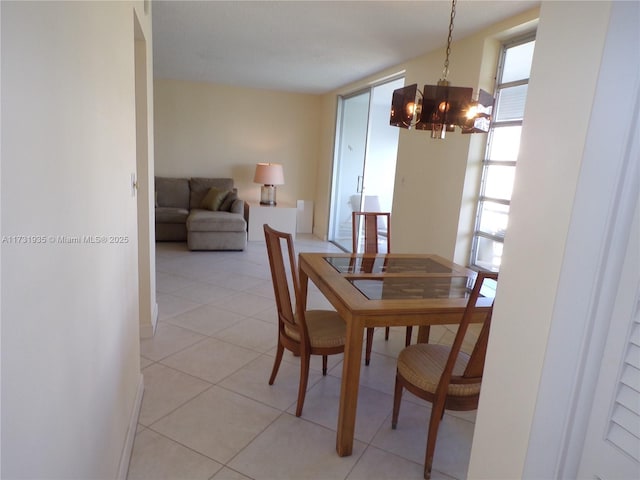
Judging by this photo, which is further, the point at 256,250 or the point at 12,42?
the point at 256,250

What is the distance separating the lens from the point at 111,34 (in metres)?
1.35

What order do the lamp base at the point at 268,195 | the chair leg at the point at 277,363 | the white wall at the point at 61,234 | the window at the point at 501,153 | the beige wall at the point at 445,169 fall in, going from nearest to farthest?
1. the white wall at the point at 61,234
2. the chair leg at the point at 277,363
3. the window at the point at 501,153
4. the beige wall at the point at 445,169
5. the lamp base at the point at 268,195

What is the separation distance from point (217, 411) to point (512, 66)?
3254 millimetres

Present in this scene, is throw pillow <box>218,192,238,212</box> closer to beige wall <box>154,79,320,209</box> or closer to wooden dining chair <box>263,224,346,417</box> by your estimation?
beige wall <box>154,79,320,209</box>

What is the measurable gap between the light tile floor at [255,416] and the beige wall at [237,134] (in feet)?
12.4

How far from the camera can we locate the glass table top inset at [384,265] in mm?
2445

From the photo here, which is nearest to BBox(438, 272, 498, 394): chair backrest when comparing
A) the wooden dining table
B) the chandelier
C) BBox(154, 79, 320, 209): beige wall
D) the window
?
the wooden dining table

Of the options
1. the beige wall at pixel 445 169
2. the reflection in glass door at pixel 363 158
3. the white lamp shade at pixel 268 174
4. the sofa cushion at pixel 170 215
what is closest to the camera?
the beige wall at pixel 445 169

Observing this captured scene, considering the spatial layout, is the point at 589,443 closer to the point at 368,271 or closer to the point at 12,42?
the point at 12,42

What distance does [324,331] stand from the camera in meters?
2.16

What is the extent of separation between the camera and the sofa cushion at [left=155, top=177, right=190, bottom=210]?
6082 millimetres

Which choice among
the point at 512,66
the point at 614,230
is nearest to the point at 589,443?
the point at 614,230

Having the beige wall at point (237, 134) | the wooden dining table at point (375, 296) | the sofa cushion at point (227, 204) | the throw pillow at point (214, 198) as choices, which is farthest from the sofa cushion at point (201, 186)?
the wooden dining table at point (375, 296)

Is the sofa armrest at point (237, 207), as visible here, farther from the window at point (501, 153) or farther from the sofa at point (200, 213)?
the window at point (501, 153)
